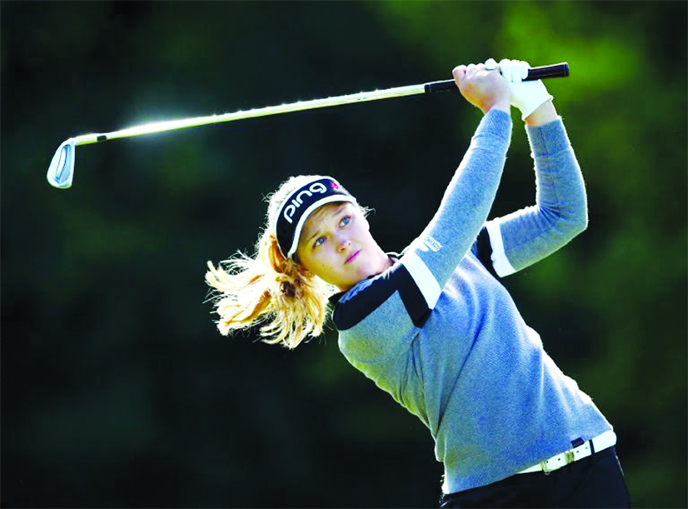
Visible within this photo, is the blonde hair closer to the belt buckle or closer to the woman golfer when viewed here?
the woman golfer

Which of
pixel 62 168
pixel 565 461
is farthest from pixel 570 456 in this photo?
pixel 62 168

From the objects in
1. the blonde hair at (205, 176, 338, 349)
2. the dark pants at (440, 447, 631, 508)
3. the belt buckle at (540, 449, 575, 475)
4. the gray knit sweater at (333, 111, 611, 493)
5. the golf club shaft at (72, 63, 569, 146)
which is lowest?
the dark pants at (440, 447, 631, 508)

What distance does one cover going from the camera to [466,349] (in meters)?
2.49

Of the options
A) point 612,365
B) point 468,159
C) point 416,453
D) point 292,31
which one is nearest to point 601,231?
point 612,365

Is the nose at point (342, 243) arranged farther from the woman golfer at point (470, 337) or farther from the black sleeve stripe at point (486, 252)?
the black sleeve stripe at point (486, 252)

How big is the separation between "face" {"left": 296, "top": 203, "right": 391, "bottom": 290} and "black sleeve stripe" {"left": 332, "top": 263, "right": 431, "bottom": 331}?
116mm

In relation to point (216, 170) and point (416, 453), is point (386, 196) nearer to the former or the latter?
point (216, 170)

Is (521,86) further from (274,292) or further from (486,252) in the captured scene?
(274,292)

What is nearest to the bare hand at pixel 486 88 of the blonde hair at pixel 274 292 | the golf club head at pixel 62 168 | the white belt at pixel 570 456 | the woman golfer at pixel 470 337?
the woman golfer at pixel 470 337

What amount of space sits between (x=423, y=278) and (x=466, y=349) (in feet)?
0.67

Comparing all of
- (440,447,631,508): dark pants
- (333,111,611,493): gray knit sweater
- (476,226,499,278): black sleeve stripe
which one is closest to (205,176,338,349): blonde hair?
(333,111,611,493): gray knit sweater

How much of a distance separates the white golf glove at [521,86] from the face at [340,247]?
1.53 ft

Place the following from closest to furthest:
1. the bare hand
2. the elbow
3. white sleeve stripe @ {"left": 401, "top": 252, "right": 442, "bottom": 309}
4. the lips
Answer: white sleeve stripe @ {"left": 401, "top": 252, "right": 442, "bottom": 309} → the bare hand → the lips → the elbow

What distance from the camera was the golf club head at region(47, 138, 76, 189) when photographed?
311 centimetres
